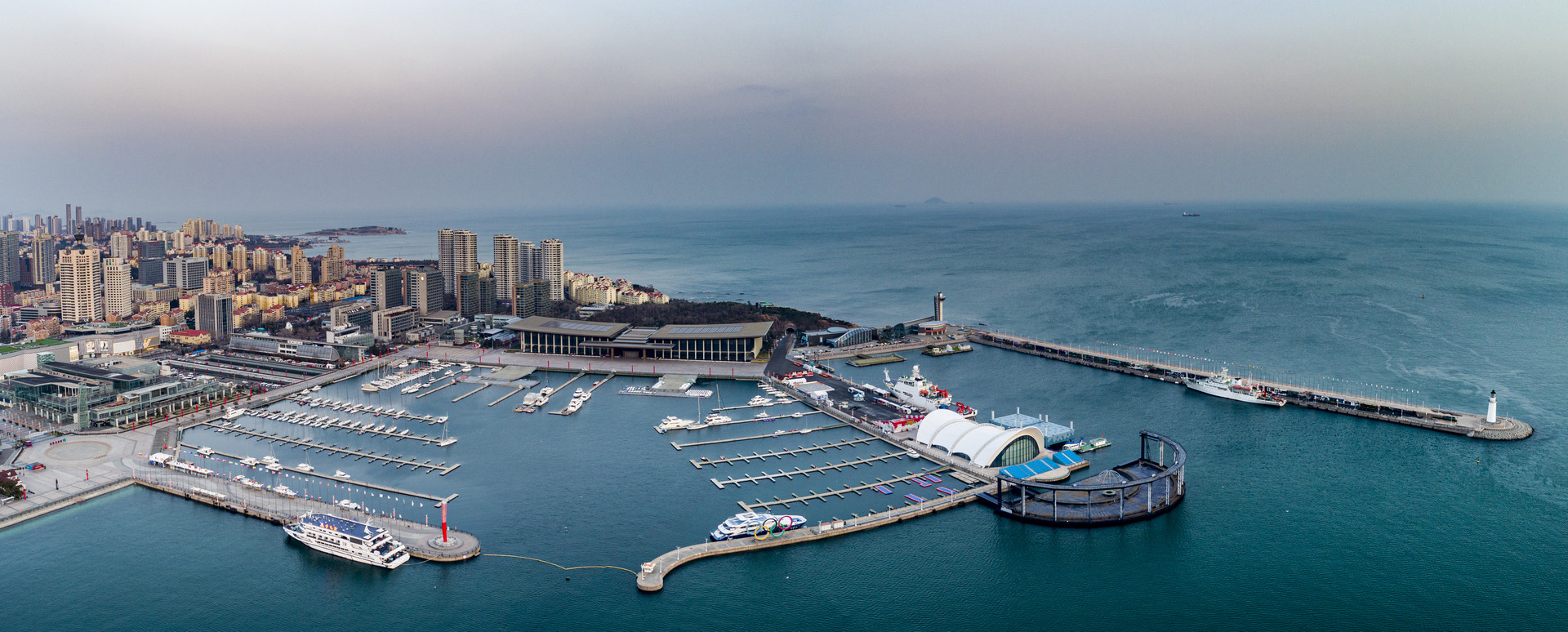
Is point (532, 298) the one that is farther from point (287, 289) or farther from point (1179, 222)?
point (1179, 222)

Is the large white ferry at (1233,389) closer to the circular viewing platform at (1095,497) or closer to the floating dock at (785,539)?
the circular viewing platform at (1095,497)

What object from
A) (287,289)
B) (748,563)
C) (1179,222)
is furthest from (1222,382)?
(1179,222)

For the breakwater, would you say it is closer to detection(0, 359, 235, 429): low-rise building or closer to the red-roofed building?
detection(0, 359, 235, 429): low-rise building

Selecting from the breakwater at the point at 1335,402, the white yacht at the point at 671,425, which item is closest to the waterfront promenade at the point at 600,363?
the white yacht at the point at 671,425

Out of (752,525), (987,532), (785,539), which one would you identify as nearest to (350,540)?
(752,525)

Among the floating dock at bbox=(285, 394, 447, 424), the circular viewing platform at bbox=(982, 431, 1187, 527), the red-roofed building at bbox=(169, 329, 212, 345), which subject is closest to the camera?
the circular viewing platform at bbox=(982, 431, 1187, 527)

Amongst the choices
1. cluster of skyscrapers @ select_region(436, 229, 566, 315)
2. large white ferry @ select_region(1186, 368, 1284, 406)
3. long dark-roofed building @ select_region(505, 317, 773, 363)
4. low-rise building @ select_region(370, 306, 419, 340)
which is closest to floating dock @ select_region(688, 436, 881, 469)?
long dark-roofed building @ select_region(505, 317, 773, 363)

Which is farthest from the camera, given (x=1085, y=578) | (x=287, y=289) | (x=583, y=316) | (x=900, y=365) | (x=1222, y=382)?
(x=287, y=289)
